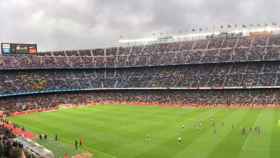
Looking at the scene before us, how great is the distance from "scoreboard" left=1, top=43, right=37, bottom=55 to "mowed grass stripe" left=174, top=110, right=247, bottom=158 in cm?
6924

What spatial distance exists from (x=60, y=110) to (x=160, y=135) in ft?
140

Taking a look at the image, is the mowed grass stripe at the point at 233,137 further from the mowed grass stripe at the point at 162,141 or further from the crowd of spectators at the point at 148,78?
the crowd of spectators at the point at 148,78

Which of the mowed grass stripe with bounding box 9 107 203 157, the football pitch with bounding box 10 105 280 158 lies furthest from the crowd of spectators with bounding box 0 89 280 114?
the mowed grass stripe with bounding box 9 107 203 157

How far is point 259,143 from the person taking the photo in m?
44.7

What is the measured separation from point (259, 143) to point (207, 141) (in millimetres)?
6410

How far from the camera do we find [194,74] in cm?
10831

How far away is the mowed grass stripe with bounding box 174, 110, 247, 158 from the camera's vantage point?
40844mm

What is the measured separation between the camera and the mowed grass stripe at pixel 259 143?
39.6 meters

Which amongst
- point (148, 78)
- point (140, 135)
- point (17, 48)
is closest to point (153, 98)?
point (148, 78)

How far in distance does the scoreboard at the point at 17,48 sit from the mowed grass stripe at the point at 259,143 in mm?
74975

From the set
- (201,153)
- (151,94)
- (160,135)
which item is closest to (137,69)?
(151,94)

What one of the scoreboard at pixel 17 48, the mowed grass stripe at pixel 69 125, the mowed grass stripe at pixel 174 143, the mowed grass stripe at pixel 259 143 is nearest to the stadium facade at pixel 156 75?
the scoreboard at pixel 17 48

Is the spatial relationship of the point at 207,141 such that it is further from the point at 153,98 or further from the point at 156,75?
the point at 156,75

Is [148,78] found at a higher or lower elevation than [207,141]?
higher
